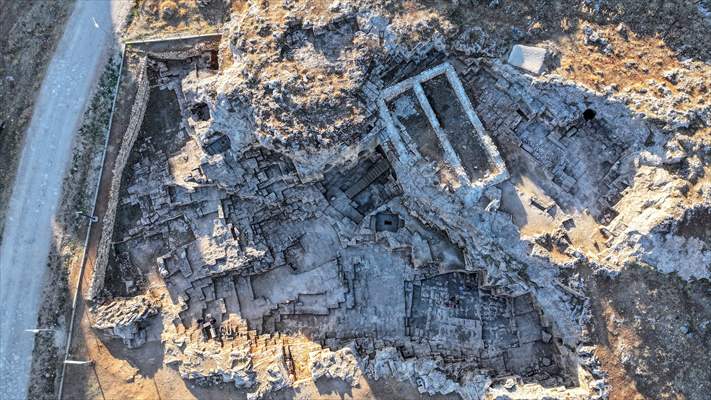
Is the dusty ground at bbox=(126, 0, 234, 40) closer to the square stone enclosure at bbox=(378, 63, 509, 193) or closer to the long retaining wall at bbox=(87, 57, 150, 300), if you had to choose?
the long retaining wall at bbox=(87, 57, 150, 300)

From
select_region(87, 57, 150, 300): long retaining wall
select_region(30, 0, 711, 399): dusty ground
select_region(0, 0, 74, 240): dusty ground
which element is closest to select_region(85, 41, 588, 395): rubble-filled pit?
select_region(87, 57, 150, 300): long retaining wall

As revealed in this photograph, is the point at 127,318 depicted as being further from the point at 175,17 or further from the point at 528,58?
the point at 528,58

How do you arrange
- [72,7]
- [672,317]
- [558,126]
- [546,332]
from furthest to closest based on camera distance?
[72,7], [546,332], [558,126], [672,317]

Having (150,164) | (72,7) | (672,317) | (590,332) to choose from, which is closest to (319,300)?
(150,164)

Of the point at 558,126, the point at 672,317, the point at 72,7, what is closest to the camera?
the point at 672,317

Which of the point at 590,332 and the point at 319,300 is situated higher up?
the point at 319,300


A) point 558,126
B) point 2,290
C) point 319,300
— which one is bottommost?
point 319,300

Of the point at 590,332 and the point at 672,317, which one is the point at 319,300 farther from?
the point at 672,317

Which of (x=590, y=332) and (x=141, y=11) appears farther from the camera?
(x=141, y=11)
